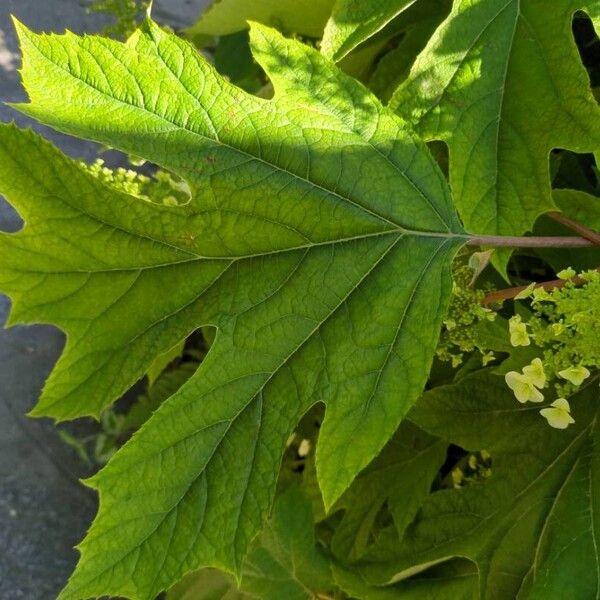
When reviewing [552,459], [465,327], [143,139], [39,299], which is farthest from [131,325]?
[552,459]

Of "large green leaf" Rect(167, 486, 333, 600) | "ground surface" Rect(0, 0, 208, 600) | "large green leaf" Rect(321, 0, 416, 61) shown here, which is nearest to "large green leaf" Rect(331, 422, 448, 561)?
"large green leaf" Rect(167, 486, 333, 600)

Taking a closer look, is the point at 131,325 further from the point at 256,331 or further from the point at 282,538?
the point at 282,538

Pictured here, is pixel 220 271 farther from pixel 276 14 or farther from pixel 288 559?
pixel 288 559

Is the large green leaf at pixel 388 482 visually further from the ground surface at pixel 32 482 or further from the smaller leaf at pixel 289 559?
the ground surface at pixel 32 482

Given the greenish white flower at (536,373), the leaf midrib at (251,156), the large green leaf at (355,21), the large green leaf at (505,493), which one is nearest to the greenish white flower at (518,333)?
the greenish white flower at (536,373)

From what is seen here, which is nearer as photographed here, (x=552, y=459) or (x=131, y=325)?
(x=131, y=325)

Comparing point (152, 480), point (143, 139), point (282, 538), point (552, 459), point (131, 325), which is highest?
point (143, 139)

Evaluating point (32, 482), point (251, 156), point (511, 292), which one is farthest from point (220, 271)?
point (32, 482)

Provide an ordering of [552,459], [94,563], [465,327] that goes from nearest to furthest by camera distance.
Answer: [94,563], [465,327], [552,459]

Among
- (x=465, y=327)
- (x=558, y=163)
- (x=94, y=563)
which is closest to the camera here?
(x=94, y=563)
